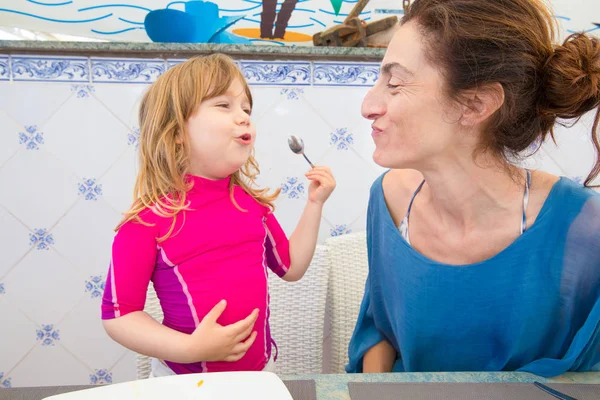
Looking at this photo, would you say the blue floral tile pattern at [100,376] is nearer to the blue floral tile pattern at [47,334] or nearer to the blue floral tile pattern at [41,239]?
the blue floral tile pattern at [47,334]

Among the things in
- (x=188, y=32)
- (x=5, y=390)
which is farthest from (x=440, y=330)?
(x=188, y=32)

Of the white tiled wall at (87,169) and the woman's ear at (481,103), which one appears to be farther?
the white tiled wall at (87,169)

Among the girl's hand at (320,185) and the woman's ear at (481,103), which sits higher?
the woman's ear at (481,103)

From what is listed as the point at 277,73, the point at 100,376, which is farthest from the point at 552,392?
the point at 100,376

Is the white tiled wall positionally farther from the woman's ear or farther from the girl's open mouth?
the woman's ear

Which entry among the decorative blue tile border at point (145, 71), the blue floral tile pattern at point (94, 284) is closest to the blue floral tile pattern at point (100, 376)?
the blue floral tile pattern at point (94, 284)

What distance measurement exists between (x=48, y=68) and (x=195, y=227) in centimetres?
102

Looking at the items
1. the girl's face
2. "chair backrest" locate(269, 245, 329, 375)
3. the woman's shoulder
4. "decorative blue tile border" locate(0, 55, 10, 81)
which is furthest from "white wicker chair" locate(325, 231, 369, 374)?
"decorative blue tile border" locate(0, 55, 10, 81)

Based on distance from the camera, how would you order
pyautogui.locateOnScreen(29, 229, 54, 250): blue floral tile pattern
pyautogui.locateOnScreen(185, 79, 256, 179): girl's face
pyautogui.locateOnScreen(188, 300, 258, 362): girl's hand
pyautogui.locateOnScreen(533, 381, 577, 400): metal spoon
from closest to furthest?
pyautogui.locateOnScreen(533, 381, 577, 400): metal spoon → pyautogui.locateOnScreen(188, 300, 258, 362): girl's hand → pyautogui.locateOnScreen(185, 79, 256, 179): girl's face → pyautogui.locateOnScreen(29, 229, 54, 250): blue floral tile pattern

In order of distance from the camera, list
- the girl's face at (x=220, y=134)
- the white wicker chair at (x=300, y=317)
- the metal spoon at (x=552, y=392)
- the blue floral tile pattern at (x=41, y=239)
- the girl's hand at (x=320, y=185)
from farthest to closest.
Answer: the blue floral tile pattern at (x=41, y=239), the white wicker chair at (x=300, y=317), the girl's hand at (x=320, y=185), the girl's face at (x=220, y=134), the metal spoon at (x=552, y=392)

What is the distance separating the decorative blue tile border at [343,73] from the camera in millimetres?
1679

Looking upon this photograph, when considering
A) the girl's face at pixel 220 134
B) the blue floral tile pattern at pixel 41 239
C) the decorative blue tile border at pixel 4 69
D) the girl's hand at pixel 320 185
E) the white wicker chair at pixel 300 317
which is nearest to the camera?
the girl's face at pixel 220 134

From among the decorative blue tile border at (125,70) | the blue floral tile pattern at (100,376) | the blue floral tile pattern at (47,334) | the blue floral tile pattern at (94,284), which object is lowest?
the blue floral tile pattern at (100,376)

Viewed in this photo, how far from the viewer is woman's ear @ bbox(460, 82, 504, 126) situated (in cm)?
91
